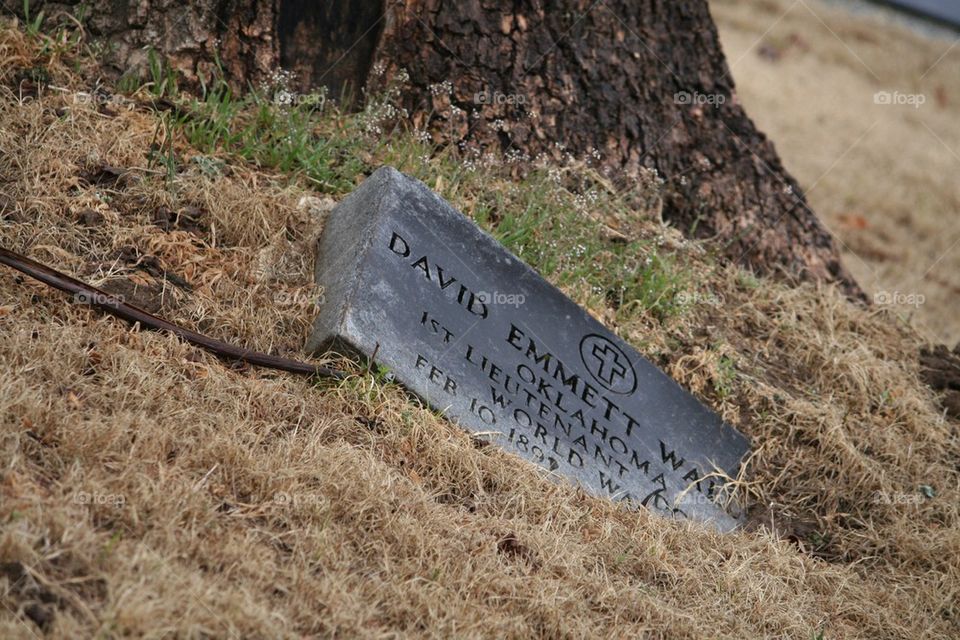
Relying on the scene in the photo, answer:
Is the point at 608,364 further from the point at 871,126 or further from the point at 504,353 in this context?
the point at 871,126

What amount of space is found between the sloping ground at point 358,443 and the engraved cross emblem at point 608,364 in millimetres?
347

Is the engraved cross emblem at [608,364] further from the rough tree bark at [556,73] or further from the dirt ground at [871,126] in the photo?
the dirt ground at [871,126]

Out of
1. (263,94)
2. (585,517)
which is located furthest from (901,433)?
(263,94)

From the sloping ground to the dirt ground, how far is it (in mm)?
1362

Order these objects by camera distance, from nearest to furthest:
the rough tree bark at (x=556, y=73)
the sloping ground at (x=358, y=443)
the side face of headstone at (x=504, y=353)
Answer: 1. the sloping ground at (x=358, y=443)
2. the side face of headstone at (x=504, y=353)
3. the rough tree bark at (x=556, y=73)

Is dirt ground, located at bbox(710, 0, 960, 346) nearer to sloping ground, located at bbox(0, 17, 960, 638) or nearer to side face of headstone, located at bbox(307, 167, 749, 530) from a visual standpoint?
sloping ground, located at bbox(0, 17, 960, 638)

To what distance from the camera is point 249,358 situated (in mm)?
3379

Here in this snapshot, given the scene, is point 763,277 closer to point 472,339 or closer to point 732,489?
point 732,489

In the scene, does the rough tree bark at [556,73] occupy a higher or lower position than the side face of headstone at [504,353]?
higher

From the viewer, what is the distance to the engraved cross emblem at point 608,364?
12.9 ft

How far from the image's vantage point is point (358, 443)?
10.7ft

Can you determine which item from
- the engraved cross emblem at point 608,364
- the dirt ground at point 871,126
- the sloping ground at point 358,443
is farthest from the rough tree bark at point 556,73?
the engraved cross emblem at point 608,364

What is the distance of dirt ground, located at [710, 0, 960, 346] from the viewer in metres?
6.76

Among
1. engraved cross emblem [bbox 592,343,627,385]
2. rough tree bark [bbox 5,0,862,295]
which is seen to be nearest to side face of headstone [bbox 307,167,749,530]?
engraved cross emblem [bbox 592,343,627,385]
